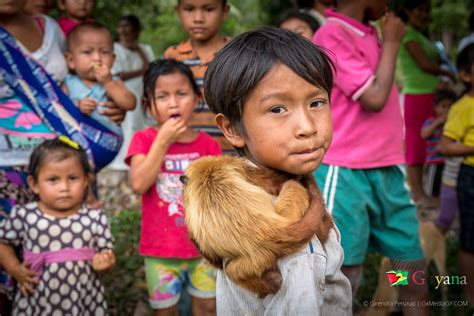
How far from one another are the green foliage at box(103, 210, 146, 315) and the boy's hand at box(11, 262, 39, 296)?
1122 millimetres

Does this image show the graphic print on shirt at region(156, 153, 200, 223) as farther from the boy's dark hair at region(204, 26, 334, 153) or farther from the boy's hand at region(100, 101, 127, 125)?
the boy's dark hair at region(204, 26, 334, 153)

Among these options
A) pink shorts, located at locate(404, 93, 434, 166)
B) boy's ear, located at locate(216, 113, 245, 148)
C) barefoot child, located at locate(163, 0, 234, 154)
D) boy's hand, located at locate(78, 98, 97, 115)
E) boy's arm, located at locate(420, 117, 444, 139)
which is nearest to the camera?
boy's ear, located at locate(216, 113, 245, 148)

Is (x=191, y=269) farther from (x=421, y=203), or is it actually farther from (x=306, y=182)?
(x=421, y=203)

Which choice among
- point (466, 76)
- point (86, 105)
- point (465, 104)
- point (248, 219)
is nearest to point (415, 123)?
point (466, 76)

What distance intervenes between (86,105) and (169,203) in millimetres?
716

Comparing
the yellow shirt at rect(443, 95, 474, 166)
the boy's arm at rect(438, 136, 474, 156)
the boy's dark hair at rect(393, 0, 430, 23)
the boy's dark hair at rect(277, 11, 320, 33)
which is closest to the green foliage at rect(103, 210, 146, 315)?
the boy's dark hair at rect(277, 11, 320, 33)

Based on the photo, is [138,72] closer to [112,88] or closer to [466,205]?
[112,88]

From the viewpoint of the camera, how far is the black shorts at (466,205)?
3975mm

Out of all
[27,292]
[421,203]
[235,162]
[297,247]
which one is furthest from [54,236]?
[421,203]

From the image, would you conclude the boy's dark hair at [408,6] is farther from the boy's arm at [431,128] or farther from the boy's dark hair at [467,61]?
the boy's dark hair at [467,61]

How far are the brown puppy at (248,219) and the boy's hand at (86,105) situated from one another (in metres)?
1.60

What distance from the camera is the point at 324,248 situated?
6.07 feet

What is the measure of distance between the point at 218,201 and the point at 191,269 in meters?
1.57

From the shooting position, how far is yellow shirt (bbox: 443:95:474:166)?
13.5 ft
